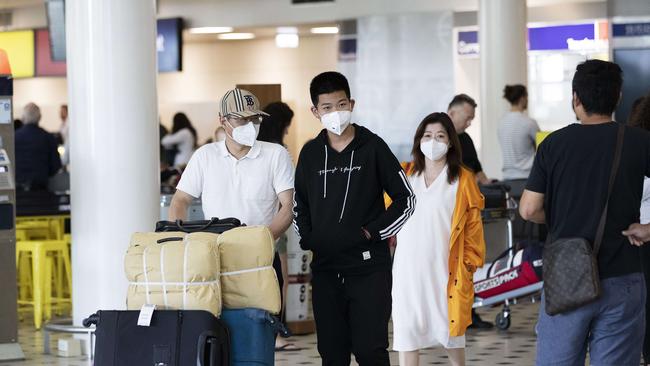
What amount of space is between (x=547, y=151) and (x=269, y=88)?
4975 millimetres

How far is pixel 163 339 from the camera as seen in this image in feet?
14.4

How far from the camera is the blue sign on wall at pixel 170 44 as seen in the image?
57.4ft

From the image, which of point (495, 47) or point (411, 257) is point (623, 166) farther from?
point (495, 47)

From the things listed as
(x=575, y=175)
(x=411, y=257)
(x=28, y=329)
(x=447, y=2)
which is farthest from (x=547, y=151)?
(x=447, y=2)

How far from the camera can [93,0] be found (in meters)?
7.75

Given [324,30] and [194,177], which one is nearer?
[194,177]

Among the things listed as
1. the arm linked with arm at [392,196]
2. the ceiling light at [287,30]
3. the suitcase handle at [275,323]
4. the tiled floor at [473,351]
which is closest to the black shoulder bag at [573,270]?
the arm linked with arm at [392,196]

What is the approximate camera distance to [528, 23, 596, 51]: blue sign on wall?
15.6 meters

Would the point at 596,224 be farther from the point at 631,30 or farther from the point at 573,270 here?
the point at 631,30

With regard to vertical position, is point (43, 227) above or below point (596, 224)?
below

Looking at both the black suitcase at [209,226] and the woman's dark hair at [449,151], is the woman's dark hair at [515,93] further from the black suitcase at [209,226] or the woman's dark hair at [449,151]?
the black suitcase at [209,226]

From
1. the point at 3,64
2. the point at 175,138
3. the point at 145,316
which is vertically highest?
the point at 3,64

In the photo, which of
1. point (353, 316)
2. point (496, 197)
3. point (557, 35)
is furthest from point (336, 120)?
point (557, 35)

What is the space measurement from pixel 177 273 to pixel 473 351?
4.00 meters
